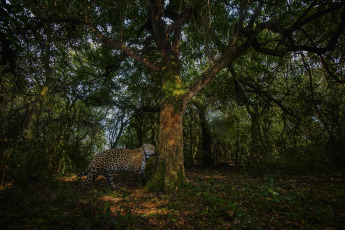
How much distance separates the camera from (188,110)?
1216cm

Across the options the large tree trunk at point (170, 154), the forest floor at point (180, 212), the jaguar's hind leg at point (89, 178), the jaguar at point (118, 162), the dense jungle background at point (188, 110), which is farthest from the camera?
the jaguar at point (118, 162)

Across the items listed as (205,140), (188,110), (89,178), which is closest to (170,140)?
(89,178)

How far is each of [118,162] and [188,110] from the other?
247 inches

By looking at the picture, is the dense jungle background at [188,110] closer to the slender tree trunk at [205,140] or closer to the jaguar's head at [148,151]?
the slender tree trunk at [205,140]

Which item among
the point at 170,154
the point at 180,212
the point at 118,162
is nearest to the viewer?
the point at 180,212

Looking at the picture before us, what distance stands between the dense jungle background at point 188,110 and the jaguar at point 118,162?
0.59m

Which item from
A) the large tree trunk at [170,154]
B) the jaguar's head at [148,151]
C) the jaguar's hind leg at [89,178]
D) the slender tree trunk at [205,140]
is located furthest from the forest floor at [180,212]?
the slender tree trunk at [205,140]

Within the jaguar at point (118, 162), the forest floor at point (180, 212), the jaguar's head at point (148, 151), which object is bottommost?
the forest floor at point (180, 212)

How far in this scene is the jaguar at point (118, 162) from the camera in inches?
264

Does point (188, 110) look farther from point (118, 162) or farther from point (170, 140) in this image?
point (170, 140)

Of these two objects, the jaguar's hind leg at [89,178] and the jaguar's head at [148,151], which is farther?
the jaguar's head at [148,151]

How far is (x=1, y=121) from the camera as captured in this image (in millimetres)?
5875

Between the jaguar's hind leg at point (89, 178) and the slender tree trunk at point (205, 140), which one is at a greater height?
the slender tree trunk at point (205, 140)

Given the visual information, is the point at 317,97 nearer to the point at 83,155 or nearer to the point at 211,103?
the point at 211,103
